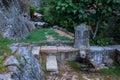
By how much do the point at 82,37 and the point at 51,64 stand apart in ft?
4.52

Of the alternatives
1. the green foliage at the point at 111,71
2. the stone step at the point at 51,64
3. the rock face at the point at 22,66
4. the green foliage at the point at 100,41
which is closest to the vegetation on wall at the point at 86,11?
the green foliage at the point at 100,41

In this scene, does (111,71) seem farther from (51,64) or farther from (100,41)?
(51,64)

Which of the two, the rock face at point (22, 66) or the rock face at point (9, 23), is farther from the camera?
the rock face at point (9, 23)

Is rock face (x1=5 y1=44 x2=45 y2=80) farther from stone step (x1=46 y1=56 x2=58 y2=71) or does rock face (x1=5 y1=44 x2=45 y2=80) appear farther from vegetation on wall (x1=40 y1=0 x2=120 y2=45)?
vegetation on wall (x1=40 y1=0 x2=120 y2=45)

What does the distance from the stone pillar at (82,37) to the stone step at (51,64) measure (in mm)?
876

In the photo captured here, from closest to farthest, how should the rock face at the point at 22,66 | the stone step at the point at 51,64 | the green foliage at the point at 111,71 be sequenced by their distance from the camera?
the rock face at the point at 22,66, the stone step at the point at 51,64, the green foliage at the point at 111,71

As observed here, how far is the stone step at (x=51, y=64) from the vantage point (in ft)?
19.5

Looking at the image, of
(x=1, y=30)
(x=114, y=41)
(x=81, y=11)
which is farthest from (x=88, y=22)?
(x=1, y=30)

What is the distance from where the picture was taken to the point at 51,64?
6.16 m

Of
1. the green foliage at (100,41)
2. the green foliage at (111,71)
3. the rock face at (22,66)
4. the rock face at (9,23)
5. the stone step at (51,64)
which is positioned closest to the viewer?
the rock face at (22,66)

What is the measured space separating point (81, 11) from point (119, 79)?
8.38ft

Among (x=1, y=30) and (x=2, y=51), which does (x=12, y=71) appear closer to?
(x=2, y=51)

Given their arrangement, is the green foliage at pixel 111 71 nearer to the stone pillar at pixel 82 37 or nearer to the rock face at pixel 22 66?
the stone pillar at pixel 82 37

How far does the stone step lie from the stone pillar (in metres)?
0.88
